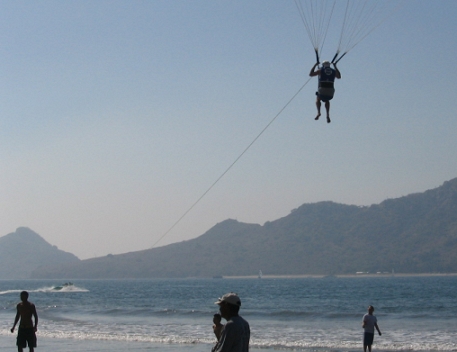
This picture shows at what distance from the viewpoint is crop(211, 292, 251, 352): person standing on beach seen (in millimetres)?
7539

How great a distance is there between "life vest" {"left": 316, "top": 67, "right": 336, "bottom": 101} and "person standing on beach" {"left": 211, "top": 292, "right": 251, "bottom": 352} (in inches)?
329

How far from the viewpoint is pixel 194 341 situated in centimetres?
2605

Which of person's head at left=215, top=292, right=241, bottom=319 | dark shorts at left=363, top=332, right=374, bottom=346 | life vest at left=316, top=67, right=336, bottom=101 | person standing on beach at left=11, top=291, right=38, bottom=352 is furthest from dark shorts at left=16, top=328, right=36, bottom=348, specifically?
dark shorts at left=363, top=332, right=374, bottom=346

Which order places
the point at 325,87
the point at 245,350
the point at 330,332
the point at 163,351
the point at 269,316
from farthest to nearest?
the point at 269,316 → the point at 330,332 → the point at 163,351 → the point at 325,87 → the point at 245,350

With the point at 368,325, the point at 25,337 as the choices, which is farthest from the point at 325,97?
the point at 25,337

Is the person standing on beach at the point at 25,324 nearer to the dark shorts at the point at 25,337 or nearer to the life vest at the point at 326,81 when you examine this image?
the dark shorts at the point at 25,337

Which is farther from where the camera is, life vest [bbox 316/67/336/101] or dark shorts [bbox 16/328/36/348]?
dark shorts [bbox 16/328/36/348]

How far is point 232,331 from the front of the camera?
7.56m

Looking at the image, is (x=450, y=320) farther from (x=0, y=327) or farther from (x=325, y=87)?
(x=325, y=87)

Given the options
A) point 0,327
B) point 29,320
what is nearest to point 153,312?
point 0,327

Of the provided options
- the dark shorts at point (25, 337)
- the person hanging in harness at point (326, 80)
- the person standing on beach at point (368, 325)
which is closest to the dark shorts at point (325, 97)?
the person hanging in harness at point (326, 80)

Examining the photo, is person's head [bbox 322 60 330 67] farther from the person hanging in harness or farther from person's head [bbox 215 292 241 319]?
person's head [bbox 215 292 241 319]

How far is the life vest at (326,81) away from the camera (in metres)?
15.0

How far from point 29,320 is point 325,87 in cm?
885
